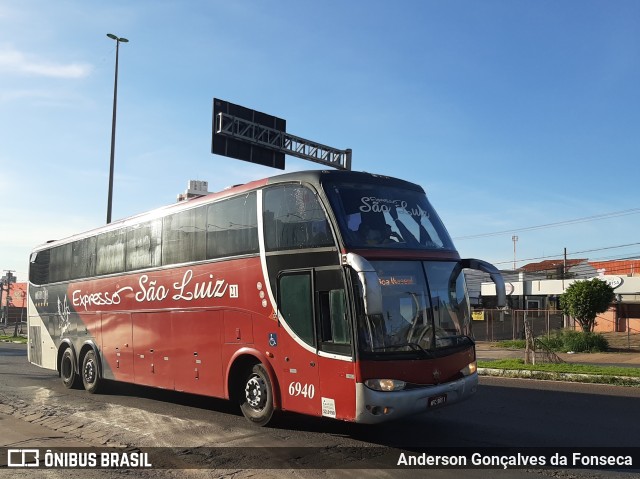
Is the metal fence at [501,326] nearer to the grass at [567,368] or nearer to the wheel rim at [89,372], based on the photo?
the grass at [567,368]

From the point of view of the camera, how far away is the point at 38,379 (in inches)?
634

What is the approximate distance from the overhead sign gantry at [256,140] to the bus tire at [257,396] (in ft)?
43.4

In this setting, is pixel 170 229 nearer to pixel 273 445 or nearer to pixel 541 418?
Answer: pixel 273 445

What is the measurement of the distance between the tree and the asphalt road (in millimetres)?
18500

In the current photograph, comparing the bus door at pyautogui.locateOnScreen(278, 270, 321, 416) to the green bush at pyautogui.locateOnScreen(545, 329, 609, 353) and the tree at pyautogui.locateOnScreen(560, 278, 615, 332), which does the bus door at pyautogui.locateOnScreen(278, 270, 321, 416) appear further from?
the tree at pyautogui.locateOnScreen(560, 278, 615, 332)

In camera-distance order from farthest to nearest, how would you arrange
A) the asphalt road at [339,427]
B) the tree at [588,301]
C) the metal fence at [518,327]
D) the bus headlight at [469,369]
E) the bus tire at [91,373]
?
the metal fence at [518,327], the tree at [588,301], the bus tire at [91,373], the bus headlight at [469,369], the asphalt road at [339,427]

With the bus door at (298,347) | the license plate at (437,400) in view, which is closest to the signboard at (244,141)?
the bus door at (298,347)

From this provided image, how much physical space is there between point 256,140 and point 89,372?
11192mm

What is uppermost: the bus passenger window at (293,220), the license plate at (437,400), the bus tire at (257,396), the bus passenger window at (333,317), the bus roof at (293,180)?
the bus roof at (293,180)

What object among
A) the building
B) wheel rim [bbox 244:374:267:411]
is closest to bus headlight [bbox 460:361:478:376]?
wheel rim [bbox 244:374:267:411]

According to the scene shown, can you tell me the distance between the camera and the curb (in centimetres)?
1289

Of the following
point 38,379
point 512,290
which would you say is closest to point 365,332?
point 38,379

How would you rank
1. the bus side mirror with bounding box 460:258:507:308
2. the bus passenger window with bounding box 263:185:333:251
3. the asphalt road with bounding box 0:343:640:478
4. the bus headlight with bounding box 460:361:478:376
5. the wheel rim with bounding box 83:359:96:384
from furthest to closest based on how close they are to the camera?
1. the wheel rim with bounding box 83:359:96:384
2. the bus side mirror with bounding box 460:258:507:308
3. the bus headlight with bounding box 460:361:478:376
4. the bus passenger window with bounding box 263:185:333:251
5. the asphalt road with bounding box 0:343:640:478

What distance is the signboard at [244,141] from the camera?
2073cm
